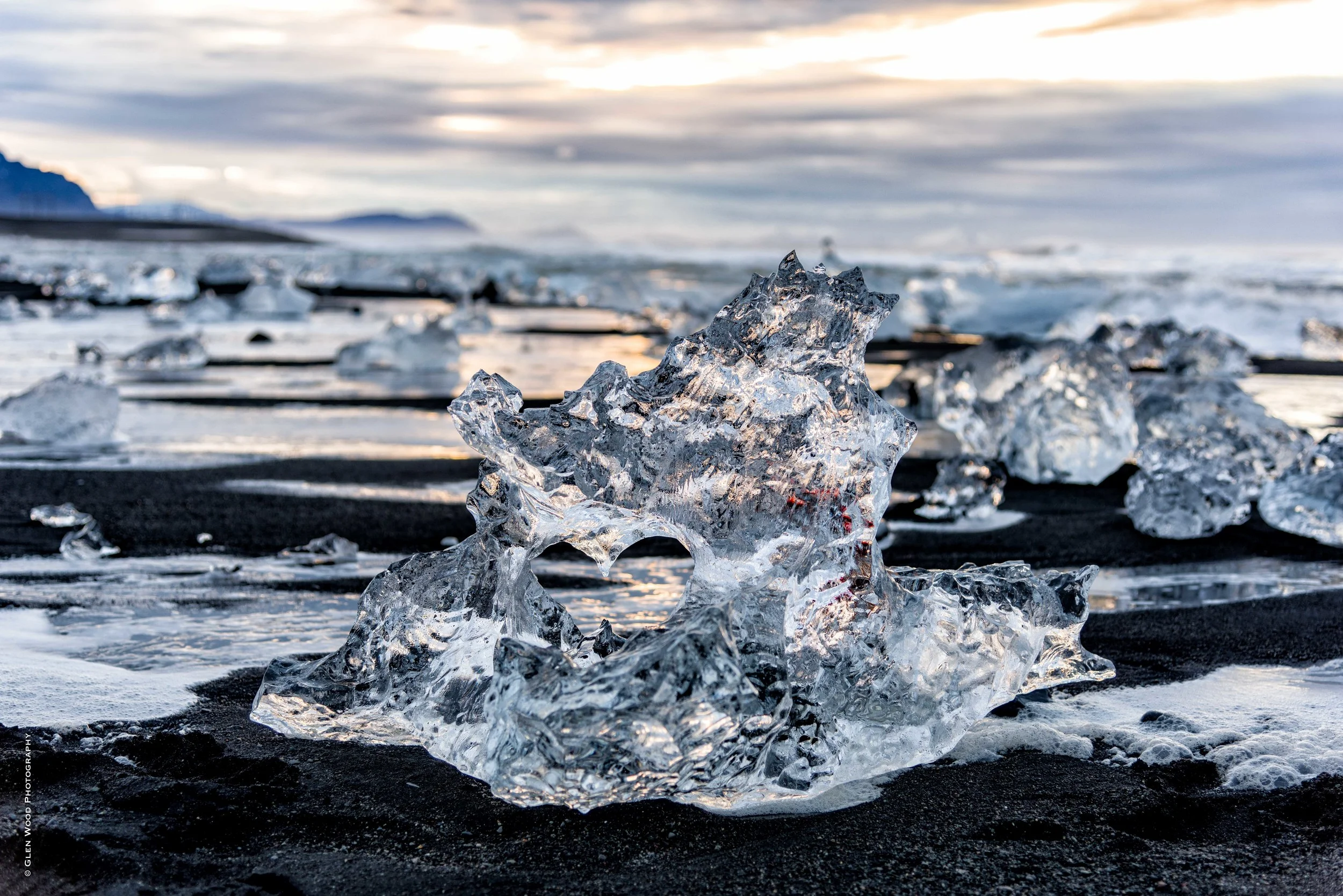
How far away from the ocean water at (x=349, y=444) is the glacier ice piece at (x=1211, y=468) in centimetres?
42

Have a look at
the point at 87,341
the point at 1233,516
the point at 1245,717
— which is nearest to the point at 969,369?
the point at 1233,516

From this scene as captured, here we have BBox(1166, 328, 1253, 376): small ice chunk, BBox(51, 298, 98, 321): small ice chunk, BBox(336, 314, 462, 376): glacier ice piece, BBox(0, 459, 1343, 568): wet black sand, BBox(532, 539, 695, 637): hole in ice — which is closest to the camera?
BBox(532, 539, 695, 637): hole in ice

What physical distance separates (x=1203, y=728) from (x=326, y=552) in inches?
110

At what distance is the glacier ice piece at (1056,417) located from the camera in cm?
601

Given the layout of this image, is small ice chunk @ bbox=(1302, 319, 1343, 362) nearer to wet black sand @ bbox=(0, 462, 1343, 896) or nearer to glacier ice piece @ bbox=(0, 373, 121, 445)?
glacier ice piece @ bbox=(0, 373, 121, 445)

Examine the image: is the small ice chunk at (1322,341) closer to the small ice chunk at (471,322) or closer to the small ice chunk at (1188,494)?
the small ice chunk at (471,322)

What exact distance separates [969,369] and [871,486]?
468 centimetres

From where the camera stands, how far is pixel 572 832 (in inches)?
86.4

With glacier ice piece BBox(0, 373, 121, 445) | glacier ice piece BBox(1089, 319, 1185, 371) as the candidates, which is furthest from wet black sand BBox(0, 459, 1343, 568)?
glacier ice piece BBox(1089, 319, 1185, 371)

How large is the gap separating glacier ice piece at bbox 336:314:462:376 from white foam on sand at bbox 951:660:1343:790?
840 cm

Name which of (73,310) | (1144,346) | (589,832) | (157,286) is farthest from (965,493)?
(157,286)

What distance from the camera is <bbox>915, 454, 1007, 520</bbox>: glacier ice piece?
5125 millimetres

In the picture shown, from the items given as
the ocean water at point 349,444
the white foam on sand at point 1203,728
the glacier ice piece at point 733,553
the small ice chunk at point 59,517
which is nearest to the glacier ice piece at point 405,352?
the ocean water at point 349,444

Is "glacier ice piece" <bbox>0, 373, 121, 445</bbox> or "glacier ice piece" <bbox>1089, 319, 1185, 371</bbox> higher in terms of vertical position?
"glacier ice piece" <bbox>1089, 319, 1185, 371</bbox>
